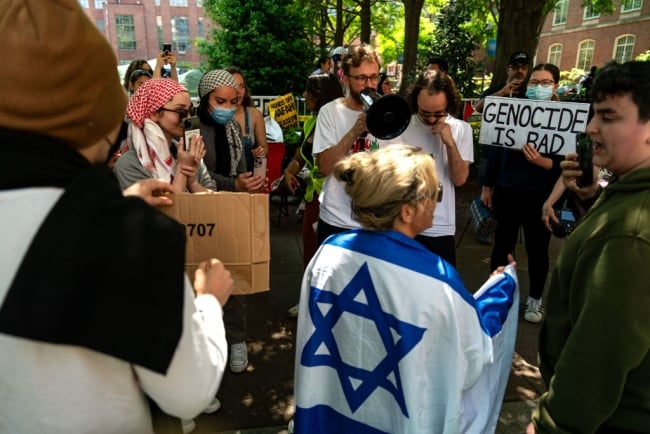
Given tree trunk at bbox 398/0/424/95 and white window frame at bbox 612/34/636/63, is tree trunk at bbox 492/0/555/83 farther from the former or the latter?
white window frame at bbox 612/34/636/63

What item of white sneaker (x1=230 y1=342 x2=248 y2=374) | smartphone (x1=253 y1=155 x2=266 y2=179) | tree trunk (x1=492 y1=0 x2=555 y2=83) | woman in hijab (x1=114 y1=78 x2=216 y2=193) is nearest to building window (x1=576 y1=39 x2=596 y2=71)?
tree trunk (x1=492 y1=0 x2=555 y2=83)

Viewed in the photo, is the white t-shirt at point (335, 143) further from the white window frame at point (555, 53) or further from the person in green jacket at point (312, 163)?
the white window frame at point (555, 53)

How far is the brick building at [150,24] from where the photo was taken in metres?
56.1

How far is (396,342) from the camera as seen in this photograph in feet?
5.79

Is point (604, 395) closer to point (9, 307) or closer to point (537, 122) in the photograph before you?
point (9, 307)

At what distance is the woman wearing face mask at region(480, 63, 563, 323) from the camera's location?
13.0 feet

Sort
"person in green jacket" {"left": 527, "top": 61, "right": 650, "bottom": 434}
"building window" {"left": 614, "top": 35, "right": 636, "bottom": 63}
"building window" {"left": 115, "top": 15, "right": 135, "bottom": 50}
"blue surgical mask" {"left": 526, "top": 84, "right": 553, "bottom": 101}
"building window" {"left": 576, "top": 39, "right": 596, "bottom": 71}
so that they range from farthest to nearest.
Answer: "building window" {"left": 115, "top": 15, "right": 135, "bottom": 50} < "building window" {"left": 576, "top": 39, "right": 596, "bottom": 71} < "building window" {"left": 614, "top": 35, "right": 636, "bottom": 63} < "blue surgical mask" {"left": 526, "top": 84, "right": 553, "bottom": 101} < "person in green jacket" {"left": 527, "top": 61, "right": 650, "bottom": 434}

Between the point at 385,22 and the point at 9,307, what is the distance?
24321mm

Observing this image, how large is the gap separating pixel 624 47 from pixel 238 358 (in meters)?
36.2

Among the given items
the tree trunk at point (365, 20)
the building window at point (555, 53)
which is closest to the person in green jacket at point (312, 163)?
Result: the tree trunk at point (365, 20)

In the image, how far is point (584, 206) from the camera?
142 inches

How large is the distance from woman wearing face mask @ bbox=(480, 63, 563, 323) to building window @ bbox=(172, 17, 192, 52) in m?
59.1

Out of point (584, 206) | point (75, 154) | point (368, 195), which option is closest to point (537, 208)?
point (584, 206)

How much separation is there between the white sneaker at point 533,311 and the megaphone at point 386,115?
2.23 metres
